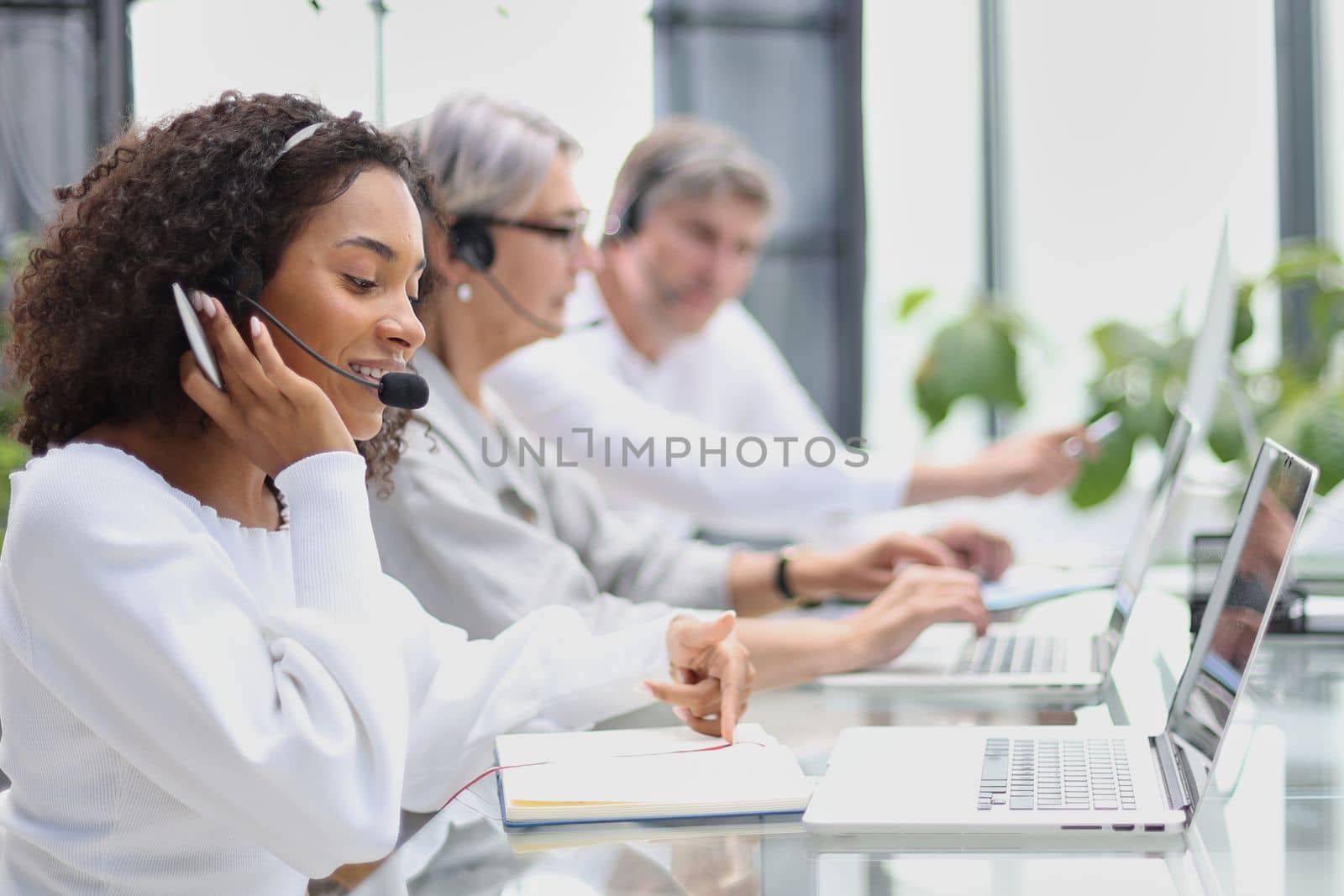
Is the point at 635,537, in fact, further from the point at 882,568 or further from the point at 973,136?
the point at 973,136

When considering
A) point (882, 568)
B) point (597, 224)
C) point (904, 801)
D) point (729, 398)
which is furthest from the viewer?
point (729, 398)

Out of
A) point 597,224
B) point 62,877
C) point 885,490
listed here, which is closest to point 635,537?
point 885,490

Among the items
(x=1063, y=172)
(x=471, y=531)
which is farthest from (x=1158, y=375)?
(x=471, y=531)

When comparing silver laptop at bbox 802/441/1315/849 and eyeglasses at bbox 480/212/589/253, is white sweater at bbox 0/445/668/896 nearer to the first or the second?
silver laptop at bbox 802/441/1315/849

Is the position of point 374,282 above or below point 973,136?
below

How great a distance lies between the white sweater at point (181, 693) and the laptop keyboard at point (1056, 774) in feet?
1.26

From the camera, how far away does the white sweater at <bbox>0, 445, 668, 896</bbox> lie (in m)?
0.70

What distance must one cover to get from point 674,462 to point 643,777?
979 mm

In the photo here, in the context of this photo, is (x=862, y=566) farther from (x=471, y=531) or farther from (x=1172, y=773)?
(x=1172, y=773)

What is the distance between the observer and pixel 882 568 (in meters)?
1.65

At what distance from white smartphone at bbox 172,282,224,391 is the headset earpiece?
0.67 meters

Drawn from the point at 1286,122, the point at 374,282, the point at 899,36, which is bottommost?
the point at 374,282

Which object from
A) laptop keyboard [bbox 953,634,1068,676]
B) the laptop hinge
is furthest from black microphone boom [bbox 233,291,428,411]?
laptop keyboard [bbox 953,634,1068,676]

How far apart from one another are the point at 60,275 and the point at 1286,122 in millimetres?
3058
